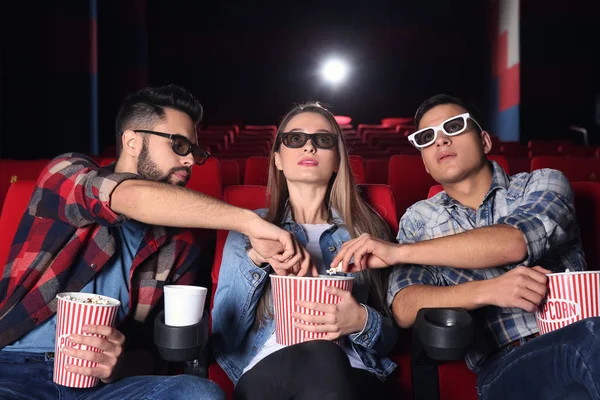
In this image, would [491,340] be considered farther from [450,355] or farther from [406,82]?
[406,82]

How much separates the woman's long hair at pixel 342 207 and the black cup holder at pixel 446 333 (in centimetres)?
32

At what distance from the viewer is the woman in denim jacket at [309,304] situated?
117cm

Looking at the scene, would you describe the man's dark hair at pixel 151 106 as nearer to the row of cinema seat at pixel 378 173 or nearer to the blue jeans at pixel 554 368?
the row of cinema seat at pixel 378 173

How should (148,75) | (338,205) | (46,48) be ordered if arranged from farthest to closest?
(148,75), (46,48), (338,205)

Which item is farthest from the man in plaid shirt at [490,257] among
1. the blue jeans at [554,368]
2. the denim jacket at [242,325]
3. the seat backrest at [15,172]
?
the seat backrest at [15,172]

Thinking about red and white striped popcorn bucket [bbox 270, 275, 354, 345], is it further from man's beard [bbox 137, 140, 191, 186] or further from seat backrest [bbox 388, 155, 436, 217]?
seat backrest [bbox 388, 155, 436, 217]

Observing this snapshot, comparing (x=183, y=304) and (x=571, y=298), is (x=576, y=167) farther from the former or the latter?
(x=183, y=304)

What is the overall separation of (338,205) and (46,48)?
5.29 m

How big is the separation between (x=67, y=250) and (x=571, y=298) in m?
0.97

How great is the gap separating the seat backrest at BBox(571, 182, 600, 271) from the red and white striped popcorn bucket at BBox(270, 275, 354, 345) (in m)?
0.77

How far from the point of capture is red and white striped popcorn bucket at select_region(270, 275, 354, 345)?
112cm

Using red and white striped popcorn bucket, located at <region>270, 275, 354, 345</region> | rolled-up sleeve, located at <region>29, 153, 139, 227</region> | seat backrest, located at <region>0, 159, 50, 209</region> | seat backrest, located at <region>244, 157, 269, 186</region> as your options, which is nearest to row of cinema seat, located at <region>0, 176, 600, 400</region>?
rolled-up sleeve, located at <region>29, 153, 139, 227</region>

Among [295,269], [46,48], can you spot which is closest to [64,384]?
[295,269]

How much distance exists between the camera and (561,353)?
3.61 ft
